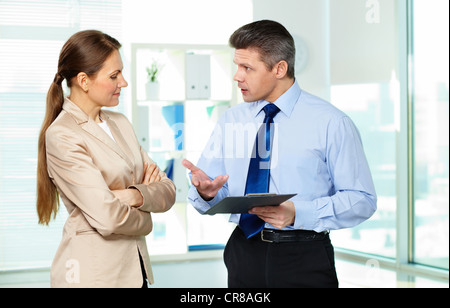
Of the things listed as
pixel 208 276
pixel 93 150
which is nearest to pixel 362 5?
pixel 208 276

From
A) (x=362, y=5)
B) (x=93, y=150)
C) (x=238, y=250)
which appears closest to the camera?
(x=93, y=150)

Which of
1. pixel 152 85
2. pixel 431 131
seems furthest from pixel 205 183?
pixel 431 131

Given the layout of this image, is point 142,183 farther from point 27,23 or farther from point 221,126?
point 27,23

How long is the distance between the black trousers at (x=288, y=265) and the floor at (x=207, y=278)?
2.51m

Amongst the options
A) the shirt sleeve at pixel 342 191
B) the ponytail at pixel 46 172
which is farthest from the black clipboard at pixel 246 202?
the ponytail at pixel 46 172

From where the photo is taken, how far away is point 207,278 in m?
4.51

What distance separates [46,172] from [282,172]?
75 cm

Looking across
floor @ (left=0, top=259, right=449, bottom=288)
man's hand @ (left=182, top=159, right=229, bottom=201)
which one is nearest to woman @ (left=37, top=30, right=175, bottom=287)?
man's hand @ (left=182, top=159, right=229, bottom=201)

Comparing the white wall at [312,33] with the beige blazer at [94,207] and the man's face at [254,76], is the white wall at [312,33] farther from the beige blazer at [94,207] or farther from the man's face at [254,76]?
the beige blazer at [94,207]

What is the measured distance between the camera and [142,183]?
1933 mm

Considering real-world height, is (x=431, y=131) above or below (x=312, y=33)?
below

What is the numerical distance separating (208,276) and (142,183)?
109 inches

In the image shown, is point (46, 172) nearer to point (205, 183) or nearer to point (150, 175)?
point (150, 175)

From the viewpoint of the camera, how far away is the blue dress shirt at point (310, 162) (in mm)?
1765
